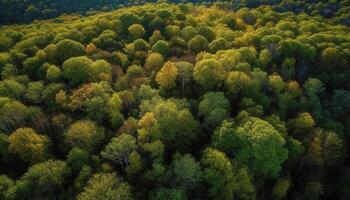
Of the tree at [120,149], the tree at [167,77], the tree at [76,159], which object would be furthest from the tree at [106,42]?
the tree at [76,159]

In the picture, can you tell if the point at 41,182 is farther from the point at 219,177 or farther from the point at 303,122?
the point at 303,122

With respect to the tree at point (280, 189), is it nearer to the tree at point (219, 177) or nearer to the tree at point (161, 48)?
the tree at point (219, 177)

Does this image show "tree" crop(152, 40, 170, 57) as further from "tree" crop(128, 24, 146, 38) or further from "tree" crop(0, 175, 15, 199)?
"tree" crop(0, 175, 15, 199)

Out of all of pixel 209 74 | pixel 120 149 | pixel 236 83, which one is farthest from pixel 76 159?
pixel 236 83

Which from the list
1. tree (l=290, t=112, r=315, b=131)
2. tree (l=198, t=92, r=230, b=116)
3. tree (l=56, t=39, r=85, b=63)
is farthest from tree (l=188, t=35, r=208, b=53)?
tree (l=290, t=112, r=315, b=131)

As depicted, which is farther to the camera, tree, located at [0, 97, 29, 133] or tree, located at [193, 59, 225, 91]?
tree, located at [193, 59, 225, 91]

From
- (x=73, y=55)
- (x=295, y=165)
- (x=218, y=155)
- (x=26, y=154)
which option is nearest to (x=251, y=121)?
(x=218, y=155)
